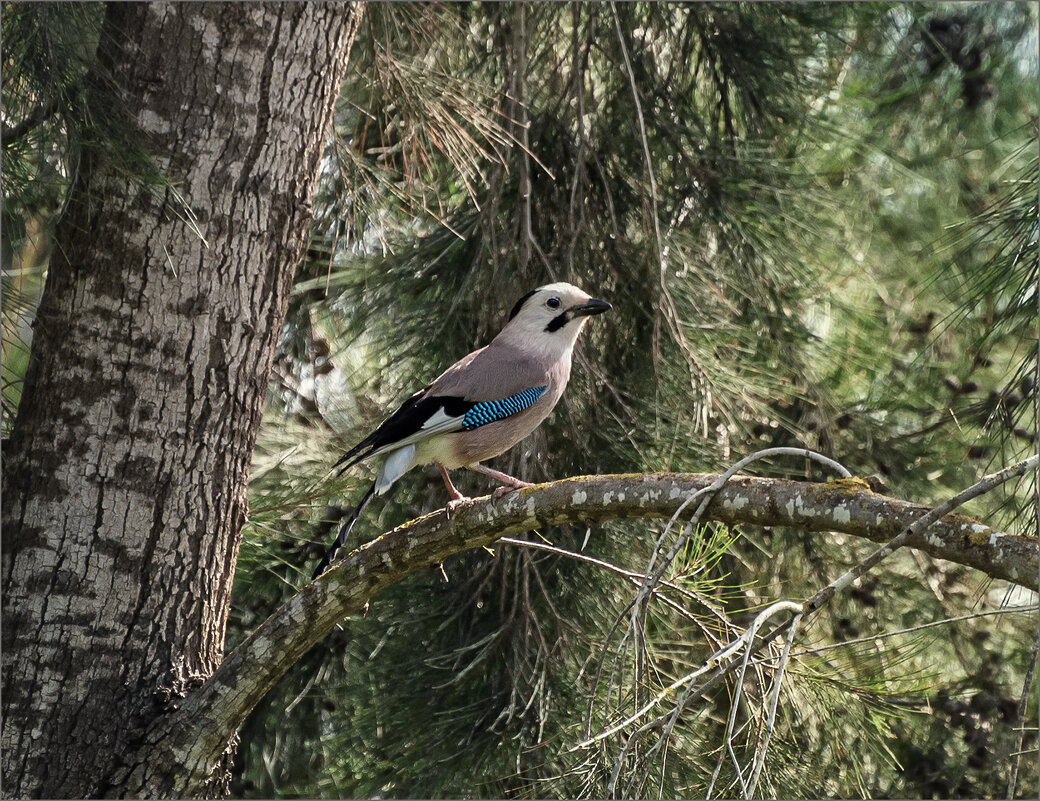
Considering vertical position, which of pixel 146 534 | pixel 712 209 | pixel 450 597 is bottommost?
pixel 450 597

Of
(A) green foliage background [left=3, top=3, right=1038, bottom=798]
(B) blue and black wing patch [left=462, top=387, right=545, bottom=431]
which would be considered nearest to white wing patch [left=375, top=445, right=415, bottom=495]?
(B) blue and black wing patch [left=462, top=387, right=545, bottom=431]

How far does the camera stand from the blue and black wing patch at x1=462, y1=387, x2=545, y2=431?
3.13m

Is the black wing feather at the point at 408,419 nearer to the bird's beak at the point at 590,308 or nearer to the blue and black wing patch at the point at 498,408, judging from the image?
the blue and black wing patch at the point at 498,408

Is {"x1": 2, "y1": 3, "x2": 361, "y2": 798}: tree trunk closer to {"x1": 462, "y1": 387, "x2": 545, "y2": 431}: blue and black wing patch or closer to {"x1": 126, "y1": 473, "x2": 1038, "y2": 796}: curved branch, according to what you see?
{"x1": 126, "y1": 473, "x2": 1038, "y2": 796}: curved branch

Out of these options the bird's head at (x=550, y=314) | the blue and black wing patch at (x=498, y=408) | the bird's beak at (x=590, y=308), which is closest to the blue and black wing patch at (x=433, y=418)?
the blue and black wing patch at (x=498, y=408)

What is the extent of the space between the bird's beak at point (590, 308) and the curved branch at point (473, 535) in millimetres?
968

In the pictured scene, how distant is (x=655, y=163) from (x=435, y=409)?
137 cm

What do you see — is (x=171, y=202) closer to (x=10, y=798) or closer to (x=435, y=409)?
(x=435, y=409)

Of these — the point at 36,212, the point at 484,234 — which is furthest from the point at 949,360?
the point at 36,212

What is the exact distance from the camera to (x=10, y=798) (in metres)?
2.64

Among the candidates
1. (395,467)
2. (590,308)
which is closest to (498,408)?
(395,467)

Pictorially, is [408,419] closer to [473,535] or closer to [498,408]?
[498,408]

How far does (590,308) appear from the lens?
3.35 metres

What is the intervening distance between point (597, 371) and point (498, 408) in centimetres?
41
